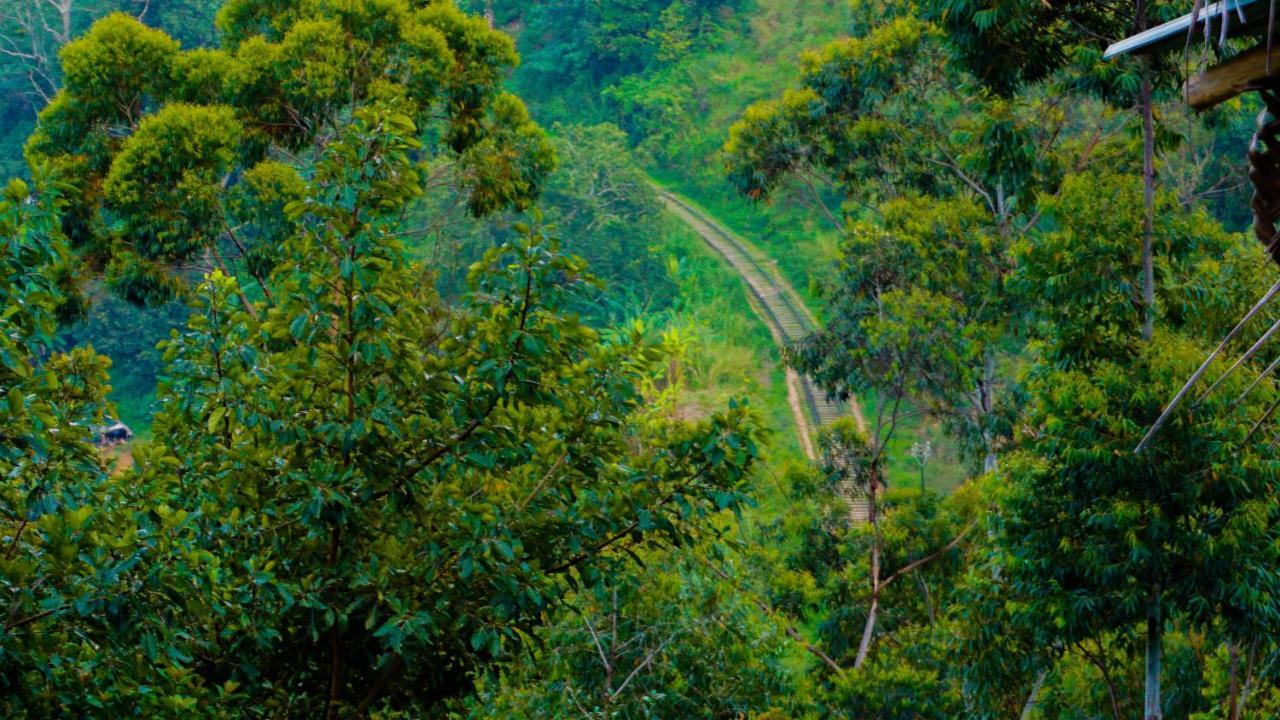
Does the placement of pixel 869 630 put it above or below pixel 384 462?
below

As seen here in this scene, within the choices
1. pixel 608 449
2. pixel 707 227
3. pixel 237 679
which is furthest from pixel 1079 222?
pixel 707 227

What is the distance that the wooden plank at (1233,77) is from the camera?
2.55 meters

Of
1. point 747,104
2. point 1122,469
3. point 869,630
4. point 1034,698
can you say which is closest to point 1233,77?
point 1122,469

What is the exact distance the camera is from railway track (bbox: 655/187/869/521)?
25.1 metres

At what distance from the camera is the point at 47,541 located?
4.00m

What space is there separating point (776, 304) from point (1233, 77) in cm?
2572

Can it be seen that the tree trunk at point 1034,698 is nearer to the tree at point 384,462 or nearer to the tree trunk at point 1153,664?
the tree trunk at point 1153,664

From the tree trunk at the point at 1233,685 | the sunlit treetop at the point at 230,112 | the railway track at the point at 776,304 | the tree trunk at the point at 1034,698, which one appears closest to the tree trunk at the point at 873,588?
the tree trunk at the point at 1034,698

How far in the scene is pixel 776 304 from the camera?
Result: 28.2 m

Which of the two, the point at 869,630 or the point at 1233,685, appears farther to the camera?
Answer: the point at 869,630

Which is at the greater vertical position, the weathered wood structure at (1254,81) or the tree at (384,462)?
the weathered wood structure at (1254,81)

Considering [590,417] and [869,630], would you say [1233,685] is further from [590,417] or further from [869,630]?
[590,417]

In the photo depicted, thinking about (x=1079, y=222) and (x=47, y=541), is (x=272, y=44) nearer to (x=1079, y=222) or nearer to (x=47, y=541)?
(x=1079, y=222)

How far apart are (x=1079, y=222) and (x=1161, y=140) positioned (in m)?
1.26
